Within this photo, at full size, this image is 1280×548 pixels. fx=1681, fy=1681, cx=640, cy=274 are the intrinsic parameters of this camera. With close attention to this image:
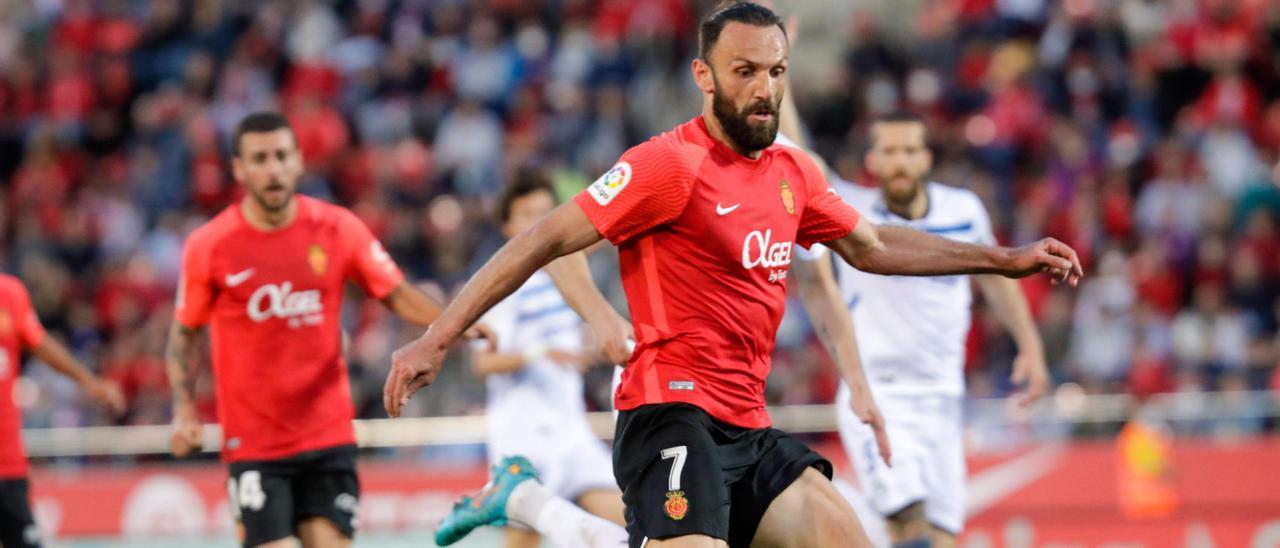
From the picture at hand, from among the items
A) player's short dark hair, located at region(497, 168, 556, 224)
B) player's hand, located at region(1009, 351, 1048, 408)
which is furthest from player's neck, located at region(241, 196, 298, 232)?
player's hand, located at region(1009, 351, 1048, 408)

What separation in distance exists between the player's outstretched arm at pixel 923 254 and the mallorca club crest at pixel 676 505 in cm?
116

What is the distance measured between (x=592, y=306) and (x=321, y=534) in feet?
6.73

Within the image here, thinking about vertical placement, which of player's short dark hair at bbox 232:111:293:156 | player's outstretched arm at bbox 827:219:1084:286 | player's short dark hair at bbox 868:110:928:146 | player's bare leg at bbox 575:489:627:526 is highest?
player's short dark hair at bbox 232:111:293:156

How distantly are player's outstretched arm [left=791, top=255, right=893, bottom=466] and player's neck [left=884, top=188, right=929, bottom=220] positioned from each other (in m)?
1.47

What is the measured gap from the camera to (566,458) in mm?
8734

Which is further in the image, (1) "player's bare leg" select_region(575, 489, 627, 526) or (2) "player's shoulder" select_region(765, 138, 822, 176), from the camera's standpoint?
(1) "player's bare leg" select_region(575, 489, 627, 526)

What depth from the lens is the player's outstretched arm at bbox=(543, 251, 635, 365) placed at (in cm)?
617

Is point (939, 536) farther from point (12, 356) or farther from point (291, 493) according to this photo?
point (12, 356)

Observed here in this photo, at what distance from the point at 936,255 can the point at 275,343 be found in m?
3.15

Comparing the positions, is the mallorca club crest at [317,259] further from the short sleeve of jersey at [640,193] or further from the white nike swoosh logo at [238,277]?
the short sleeve of jersey at [640,193]

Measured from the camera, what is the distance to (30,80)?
20.8 m

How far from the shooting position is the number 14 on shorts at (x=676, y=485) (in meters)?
5.44

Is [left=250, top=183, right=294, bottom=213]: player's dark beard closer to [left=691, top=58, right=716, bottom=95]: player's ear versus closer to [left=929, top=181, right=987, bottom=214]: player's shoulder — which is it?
[left=691, top=58, right=716, bottom=95]: player's ear

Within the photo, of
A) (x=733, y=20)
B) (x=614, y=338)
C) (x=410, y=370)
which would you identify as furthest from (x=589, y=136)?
(x=410, y=370)
